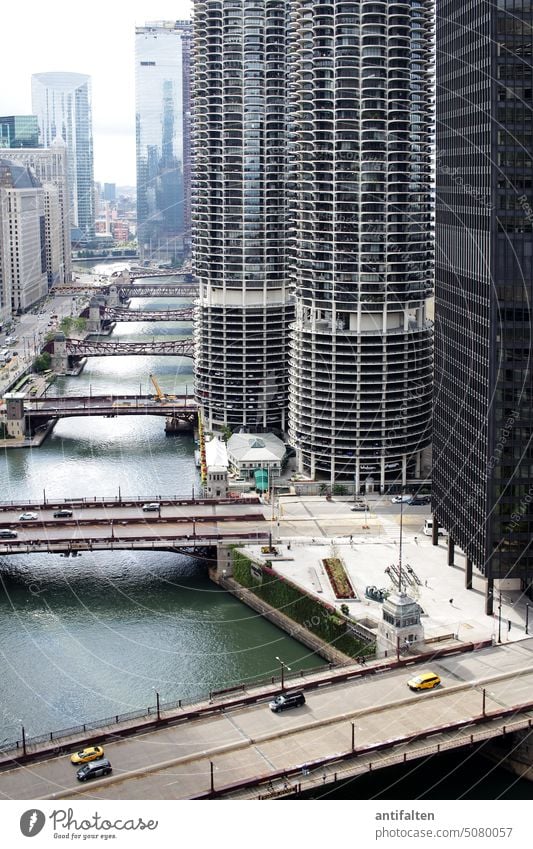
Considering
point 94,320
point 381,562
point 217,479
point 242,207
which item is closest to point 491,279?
point 381,562

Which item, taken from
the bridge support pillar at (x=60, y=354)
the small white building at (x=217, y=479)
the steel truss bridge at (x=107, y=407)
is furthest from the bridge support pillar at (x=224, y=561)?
the bridge support pillar at (x=60, y=354)

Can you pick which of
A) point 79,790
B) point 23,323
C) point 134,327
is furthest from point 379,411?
point 134,327

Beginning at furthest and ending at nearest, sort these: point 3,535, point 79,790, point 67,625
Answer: point 3,535, point 67,625, point 79,790

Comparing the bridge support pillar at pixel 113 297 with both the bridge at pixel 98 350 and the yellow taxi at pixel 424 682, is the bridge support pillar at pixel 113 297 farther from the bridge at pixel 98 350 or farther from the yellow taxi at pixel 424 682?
the yellow taxi at pixel 424 682

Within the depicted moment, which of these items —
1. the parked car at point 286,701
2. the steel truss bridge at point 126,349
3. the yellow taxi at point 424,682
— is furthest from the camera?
the steel truss bridge at point 126,349

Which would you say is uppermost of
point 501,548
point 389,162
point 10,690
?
point 389,162

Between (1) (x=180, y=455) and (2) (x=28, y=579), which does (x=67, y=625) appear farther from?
(1) (x=180, y=455)

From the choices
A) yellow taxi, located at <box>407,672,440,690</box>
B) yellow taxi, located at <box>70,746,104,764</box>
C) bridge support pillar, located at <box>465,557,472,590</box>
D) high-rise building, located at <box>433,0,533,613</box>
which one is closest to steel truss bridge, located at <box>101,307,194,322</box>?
high-rise building, located at <box>433,0,533,613</box>

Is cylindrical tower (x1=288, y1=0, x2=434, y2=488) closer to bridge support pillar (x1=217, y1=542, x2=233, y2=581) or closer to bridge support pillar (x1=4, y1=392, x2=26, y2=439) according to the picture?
bridge support pillar (x1=217, y1=542, x2=233, y2=581)
